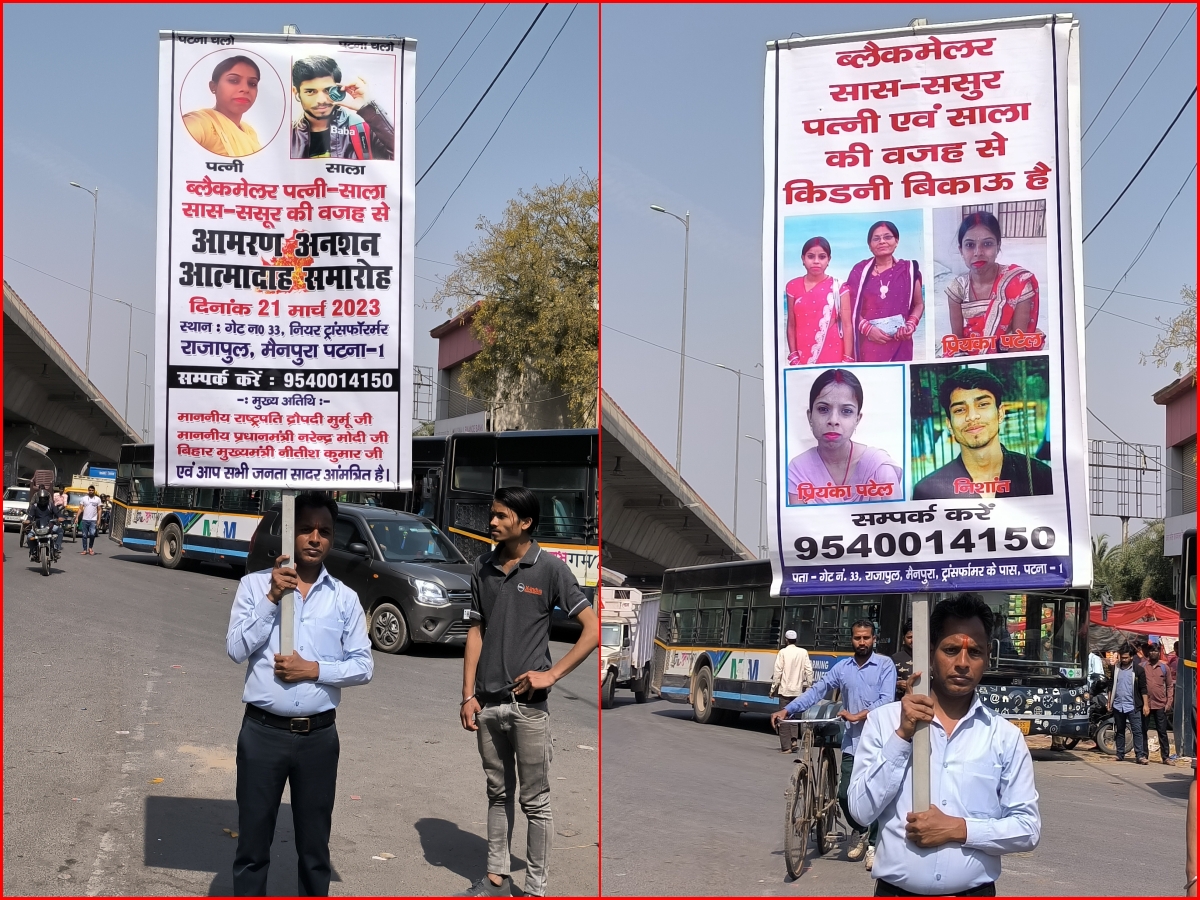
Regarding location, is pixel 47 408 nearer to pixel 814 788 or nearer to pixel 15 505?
pixel 15 505

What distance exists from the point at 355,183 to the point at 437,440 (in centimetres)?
1661

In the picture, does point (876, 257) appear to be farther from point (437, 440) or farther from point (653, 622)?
point (653, 622)

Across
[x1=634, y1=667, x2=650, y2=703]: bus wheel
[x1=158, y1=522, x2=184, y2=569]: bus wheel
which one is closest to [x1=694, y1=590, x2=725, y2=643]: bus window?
[x1=634, y1=667, x2=650, y2=703]: bus wheel

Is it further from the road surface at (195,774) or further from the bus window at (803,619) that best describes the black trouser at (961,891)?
the bus window at (803,619)

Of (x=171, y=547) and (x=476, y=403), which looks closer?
(x=171, y=547)

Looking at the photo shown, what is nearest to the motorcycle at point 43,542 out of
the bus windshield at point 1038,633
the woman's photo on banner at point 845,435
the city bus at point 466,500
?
the city bus at point 466,500

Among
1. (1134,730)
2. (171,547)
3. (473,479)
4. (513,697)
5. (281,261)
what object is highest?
(281,261)

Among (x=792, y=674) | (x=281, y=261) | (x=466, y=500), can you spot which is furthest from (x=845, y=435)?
(x=466, y=500)

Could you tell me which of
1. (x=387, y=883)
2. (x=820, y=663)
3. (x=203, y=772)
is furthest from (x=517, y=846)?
(x=820, y=663)

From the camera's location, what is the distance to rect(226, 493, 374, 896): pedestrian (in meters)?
4.64

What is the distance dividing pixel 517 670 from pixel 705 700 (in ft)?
58.9

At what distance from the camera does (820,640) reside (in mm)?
19453

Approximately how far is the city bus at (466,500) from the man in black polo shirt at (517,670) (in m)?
10.3

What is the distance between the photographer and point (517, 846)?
6973mm
